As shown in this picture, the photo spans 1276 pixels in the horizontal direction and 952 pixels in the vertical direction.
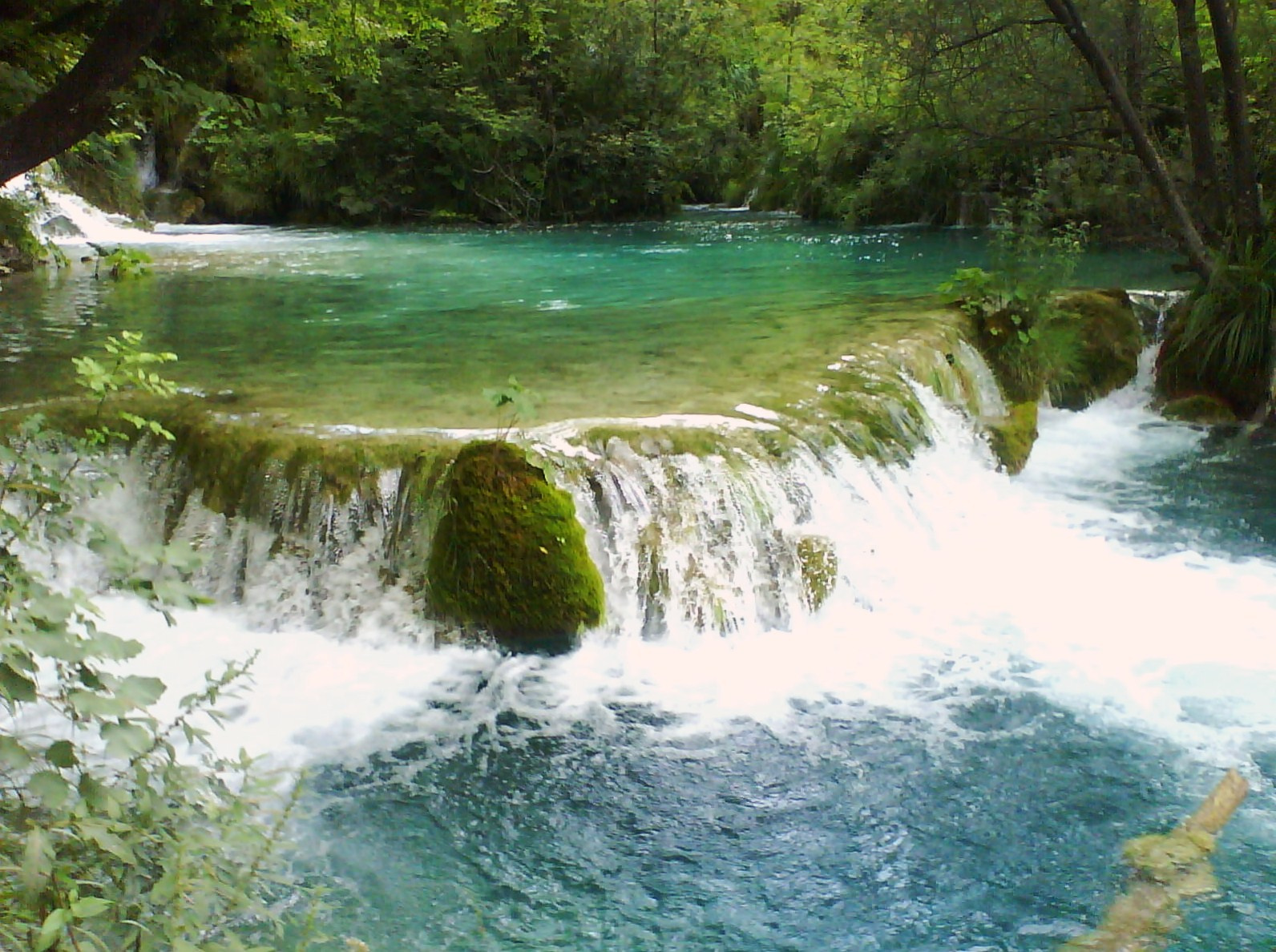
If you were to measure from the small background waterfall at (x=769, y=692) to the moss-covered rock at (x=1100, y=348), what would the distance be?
2475mm

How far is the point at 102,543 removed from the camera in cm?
233

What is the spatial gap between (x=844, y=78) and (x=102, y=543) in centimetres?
2612

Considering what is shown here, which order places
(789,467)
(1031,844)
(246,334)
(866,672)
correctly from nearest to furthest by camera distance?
(1031,844) → (866,672) → (789,467) → (246,334)

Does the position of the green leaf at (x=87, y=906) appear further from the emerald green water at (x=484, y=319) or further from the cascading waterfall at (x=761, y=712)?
the emerald green water at (x=484, y=319)

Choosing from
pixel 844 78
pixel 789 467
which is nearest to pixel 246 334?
pixel 789 467

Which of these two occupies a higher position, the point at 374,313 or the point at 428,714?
the point at 374,313

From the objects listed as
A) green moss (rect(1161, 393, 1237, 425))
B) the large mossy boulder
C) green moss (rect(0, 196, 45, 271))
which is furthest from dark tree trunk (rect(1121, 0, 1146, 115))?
green moss (rect(0, 196, 45, 271))

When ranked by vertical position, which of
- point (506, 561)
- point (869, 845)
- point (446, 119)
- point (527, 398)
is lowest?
point (869, 845)

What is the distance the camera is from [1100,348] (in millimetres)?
10961

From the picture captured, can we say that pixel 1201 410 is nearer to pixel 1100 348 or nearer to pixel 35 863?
pixel 1100 348

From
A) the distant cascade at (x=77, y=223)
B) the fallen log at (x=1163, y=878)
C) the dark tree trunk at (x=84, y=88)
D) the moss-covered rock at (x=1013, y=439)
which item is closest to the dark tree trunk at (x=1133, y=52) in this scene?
the moss-covered rock at (x=1013, y=439)

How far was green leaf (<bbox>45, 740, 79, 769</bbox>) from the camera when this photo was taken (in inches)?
83.4

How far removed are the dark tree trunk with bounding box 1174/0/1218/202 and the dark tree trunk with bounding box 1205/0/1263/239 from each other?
0.18 m

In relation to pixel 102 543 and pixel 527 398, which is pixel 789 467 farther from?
pixel 102 543
